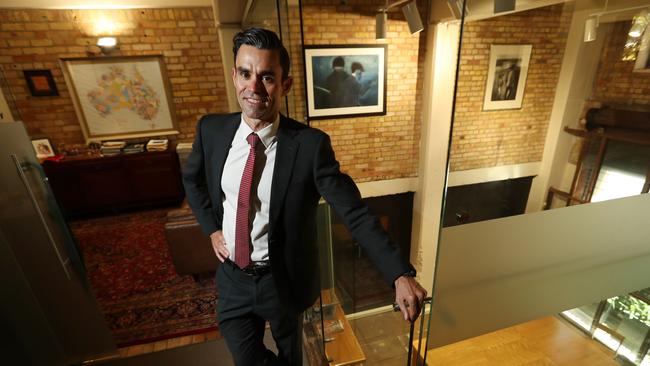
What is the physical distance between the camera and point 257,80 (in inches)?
42.0

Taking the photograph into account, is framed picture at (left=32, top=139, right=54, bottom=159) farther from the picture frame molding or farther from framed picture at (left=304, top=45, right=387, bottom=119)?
framed picture at (left=304, top=45, right=387, bottom=119)

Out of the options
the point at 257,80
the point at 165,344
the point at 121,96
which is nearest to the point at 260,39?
the point at 257,80

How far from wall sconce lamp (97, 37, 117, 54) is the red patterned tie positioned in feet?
14.0

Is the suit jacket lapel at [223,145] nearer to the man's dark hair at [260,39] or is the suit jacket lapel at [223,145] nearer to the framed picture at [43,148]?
the man's dark hair at [260,39]

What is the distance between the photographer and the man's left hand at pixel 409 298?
0.85m

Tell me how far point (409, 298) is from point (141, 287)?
2.99m

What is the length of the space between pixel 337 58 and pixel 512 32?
84.2 inches

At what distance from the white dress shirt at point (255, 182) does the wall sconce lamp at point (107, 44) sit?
4148 mm

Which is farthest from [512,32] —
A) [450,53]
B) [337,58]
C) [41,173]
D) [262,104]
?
[41,173]

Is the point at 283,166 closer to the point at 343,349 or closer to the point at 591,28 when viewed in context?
the point at 343,349

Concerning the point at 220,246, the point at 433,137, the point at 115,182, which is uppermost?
the point at 220,246

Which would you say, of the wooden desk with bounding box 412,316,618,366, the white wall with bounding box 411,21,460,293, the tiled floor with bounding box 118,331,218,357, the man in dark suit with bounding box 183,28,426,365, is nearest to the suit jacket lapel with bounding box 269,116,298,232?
the man in dark suit with bounding box 183,28,426,365

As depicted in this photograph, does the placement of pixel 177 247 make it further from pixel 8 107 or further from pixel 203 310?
pixel 8 107

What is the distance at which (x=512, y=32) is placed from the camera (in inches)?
147
